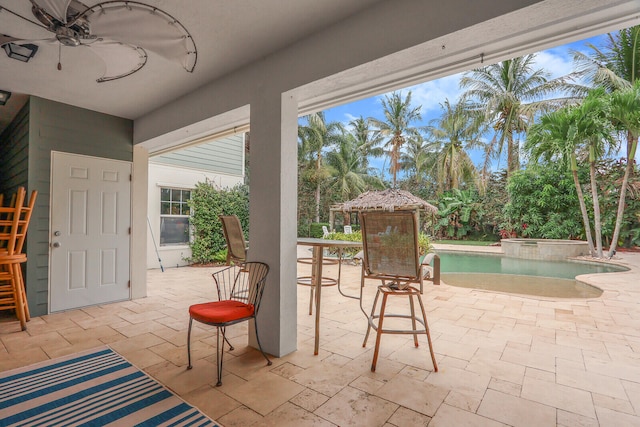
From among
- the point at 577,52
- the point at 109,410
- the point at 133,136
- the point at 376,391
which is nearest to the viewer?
the point at 109,410

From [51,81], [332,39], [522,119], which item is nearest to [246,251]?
[332,39]

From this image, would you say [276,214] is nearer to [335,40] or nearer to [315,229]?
[335,40]

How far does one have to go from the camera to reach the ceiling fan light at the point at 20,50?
279 centimetres

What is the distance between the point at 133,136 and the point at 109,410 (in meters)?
4.16

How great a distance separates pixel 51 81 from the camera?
3.55 metres

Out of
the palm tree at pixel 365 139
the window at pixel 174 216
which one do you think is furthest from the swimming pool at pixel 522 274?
the palm tree at pixel 365 139

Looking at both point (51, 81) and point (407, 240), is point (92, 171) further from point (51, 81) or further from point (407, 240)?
point (407, 240)

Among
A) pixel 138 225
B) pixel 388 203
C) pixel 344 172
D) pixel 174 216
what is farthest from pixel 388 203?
pixel 138 225

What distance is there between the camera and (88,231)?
444 cm

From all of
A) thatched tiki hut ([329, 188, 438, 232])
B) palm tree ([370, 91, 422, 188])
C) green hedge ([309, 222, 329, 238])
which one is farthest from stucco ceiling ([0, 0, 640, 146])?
palm tree ([370, 91, 422, 188])

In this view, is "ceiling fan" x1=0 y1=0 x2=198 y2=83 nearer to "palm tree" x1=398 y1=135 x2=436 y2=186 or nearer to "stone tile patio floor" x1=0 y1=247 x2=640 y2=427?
"stone tile patio floor" x1=0 y1=247 x2=640 y2=427

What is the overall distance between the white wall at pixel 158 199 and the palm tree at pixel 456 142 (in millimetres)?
11970

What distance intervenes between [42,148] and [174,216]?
4.21m

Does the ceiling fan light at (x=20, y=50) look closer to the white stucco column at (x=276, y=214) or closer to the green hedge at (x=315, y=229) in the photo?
the white stucco column at (x=276, y=214)
